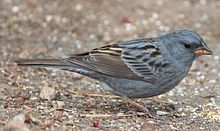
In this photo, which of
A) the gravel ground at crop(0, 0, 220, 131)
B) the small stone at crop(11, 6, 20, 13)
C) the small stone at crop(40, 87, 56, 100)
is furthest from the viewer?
the small stone at crop(11, 6, 20, 13)

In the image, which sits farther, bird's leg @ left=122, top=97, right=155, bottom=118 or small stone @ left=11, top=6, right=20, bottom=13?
small stone @ left=11, top=6, right=20, bottom=13

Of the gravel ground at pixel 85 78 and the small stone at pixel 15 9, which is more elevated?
the small stone at pixel 15 9

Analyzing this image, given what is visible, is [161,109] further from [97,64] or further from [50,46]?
[50,46]

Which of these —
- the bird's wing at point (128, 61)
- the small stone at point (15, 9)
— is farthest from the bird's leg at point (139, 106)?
the small stone at point (15, 9)

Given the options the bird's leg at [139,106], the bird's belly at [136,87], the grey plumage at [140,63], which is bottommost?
the bird's leg at [139,106]

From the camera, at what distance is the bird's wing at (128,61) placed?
6.66 meters

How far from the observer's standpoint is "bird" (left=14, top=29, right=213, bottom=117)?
21.7 ft

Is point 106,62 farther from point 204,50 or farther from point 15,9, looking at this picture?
point 15,9

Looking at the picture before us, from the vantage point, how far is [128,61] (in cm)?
676

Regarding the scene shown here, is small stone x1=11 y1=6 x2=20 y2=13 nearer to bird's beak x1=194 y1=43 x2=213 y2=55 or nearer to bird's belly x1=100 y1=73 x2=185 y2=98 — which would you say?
bird's belly x1=100 y1=73 x2=185 y2=98

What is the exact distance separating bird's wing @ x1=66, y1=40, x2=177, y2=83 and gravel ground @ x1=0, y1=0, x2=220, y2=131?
41 cm

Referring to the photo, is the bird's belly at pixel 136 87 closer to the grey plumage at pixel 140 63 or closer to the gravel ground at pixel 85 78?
the grey plumage at pixel 140 63

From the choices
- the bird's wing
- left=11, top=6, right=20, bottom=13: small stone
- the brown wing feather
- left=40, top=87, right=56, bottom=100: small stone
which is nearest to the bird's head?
the bird's wing

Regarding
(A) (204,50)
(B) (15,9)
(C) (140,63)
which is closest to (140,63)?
(C) (140,63)
